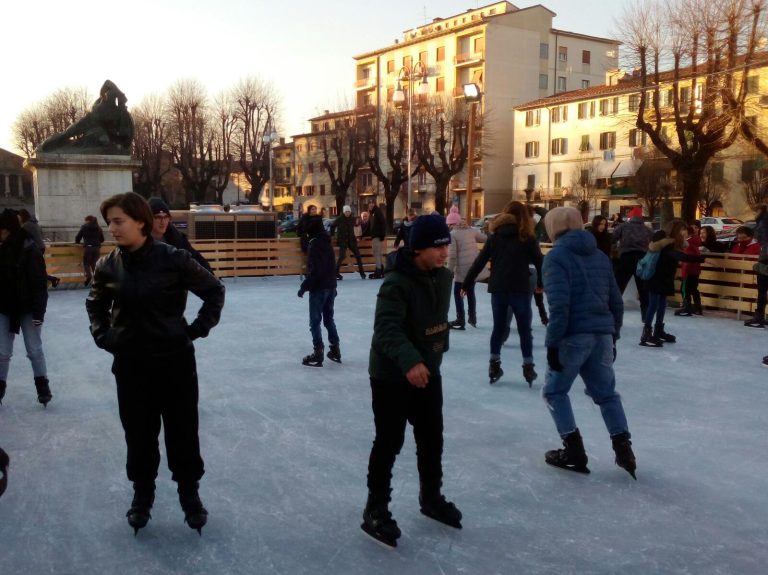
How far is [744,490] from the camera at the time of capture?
3.86 metres

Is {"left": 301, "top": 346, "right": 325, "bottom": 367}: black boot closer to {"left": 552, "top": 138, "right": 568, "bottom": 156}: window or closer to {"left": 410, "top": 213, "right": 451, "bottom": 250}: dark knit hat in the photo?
{"left": 410, "top": 213, "right": 451, "bottom": 250}: dark knit hat

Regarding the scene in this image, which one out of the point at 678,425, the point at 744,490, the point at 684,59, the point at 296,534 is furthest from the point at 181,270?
the point at 684,59

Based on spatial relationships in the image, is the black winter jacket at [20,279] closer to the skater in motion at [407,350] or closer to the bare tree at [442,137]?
the skater in motion at [407,350]

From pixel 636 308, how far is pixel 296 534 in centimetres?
942

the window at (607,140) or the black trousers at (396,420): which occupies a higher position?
the window at (607,140)

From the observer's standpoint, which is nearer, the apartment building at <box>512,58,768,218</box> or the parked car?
the parked car

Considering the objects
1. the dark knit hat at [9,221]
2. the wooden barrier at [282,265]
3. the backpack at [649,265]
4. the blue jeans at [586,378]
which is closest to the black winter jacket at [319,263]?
the dark knit hat at [9,221]

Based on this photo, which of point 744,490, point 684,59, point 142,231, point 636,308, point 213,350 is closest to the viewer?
point 142,231

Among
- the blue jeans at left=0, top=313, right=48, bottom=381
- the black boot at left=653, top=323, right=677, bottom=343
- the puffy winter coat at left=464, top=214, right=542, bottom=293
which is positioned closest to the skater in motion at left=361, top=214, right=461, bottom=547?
the puffy winter coat at left=464, top=214, right=542, bottom=293

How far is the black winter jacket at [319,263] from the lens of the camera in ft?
22.2

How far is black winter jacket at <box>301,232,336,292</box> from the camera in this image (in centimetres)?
677

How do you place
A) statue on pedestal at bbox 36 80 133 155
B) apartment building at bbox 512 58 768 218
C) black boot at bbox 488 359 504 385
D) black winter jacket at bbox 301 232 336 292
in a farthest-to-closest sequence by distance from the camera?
apartment building at bbox 512 58 768 218 < statue on pedestal at bbox 36 80 133 155 < black winter jacket at bbox 301 232 336 292 < black boot at bbox 488 359 504 385

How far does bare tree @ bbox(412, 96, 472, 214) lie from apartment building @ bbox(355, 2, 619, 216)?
902cm

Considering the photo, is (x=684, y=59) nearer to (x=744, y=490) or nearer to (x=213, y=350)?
(x=213, y=350)
